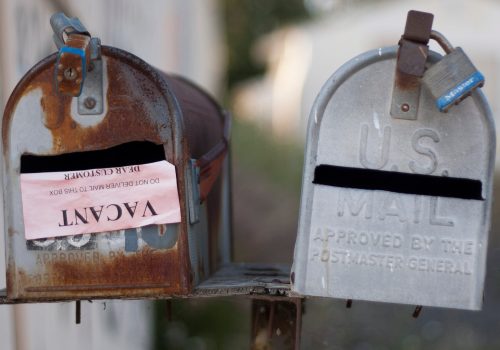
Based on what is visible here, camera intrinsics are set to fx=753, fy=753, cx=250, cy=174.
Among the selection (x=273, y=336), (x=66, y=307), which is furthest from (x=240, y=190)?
(x=273, y=336)

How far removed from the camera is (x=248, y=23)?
1984 cm

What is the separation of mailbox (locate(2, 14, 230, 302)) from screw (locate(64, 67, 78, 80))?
6cm

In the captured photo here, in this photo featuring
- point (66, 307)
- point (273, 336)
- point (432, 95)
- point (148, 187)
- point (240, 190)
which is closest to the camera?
point (432, 95)

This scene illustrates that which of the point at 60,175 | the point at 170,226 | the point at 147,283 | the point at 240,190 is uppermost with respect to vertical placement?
the point at 60,175

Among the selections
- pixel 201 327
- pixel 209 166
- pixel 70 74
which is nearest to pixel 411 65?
pixel 209 166

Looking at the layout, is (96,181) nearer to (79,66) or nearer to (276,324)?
(79,66)

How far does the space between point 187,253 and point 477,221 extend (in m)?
0.66

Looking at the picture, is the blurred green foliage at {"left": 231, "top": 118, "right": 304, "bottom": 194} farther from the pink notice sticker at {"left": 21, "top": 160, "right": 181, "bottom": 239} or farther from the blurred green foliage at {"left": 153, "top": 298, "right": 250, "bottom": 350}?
the pink notice sticker at {"left": 21, "top": 160, "right": 181, "bottom": 239}

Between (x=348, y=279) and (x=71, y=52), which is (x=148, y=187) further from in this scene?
(x=348, y=279)

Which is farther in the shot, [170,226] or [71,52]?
[170,226]

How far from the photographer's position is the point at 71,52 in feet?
5.33

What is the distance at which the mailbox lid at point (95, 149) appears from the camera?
5.66 feet

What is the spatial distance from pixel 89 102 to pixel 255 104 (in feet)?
57.7

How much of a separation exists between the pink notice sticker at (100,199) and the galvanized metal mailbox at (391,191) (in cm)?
32
